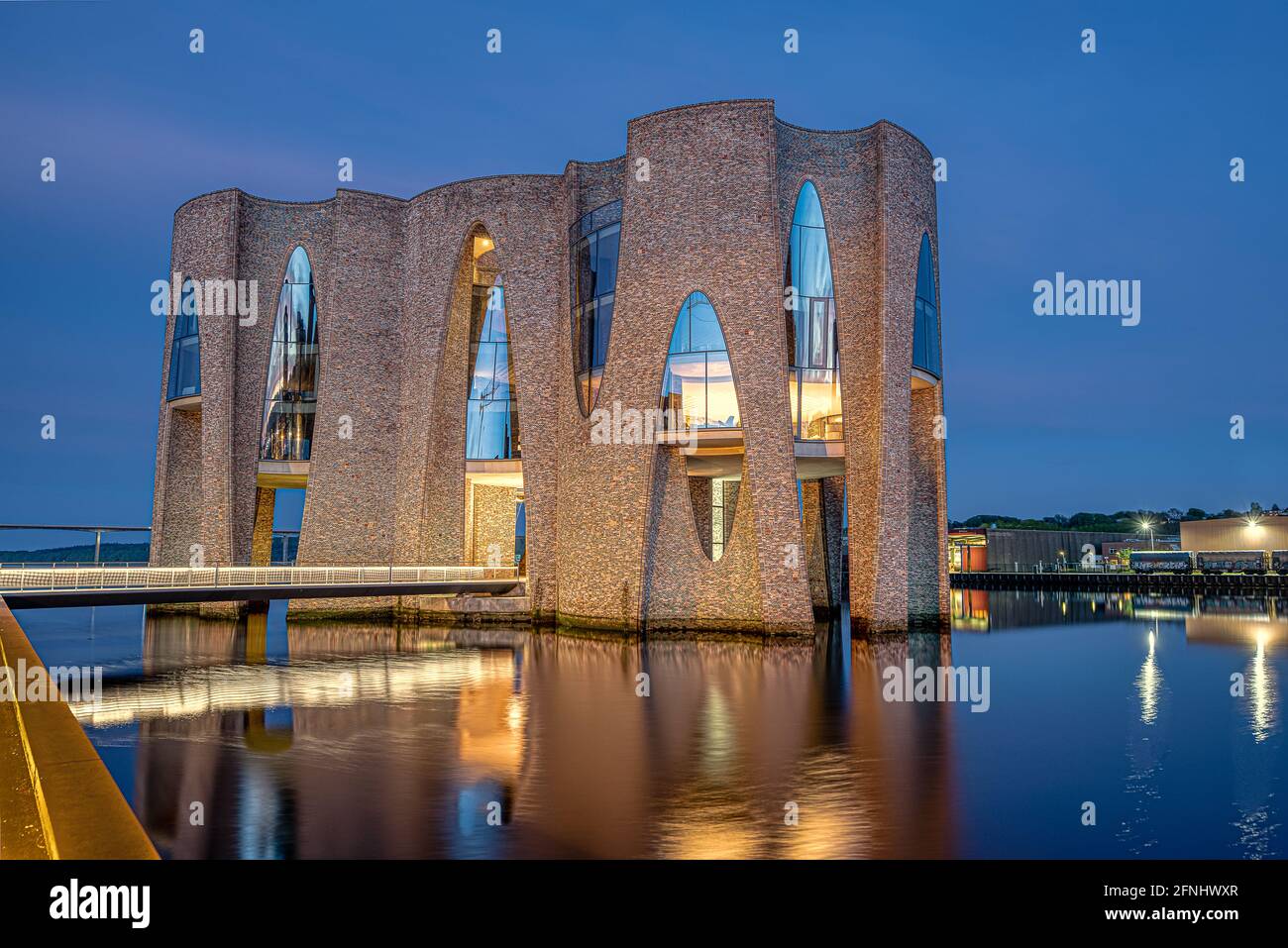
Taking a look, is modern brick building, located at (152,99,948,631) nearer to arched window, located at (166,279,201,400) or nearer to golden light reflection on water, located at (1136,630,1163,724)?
arched window, located at (166,279,201,400)

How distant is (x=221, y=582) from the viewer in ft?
83.5

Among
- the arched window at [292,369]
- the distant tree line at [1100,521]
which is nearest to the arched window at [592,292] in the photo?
the arched window at [292,369]

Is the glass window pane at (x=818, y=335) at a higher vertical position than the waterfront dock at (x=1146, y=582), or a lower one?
higher

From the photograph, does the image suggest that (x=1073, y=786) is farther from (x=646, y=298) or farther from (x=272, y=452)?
(x=272, y=452)

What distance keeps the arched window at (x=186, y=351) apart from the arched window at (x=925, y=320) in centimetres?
2487

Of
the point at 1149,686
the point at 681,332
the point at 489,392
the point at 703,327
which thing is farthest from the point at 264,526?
the point at 1149,686

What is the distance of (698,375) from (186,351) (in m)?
20.8

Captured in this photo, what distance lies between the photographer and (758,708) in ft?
48.3

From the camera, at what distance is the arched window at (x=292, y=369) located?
34.3 metres

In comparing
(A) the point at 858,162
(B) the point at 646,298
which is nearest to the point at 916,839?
(B) the point at 646,298

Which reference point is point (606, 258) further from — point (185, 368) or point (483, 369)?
point (185, 368)

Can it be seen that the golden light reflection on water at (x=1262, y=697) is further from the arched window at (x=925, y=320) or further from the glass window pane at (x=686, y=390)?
the glass window pane at (x=686, y=390)
